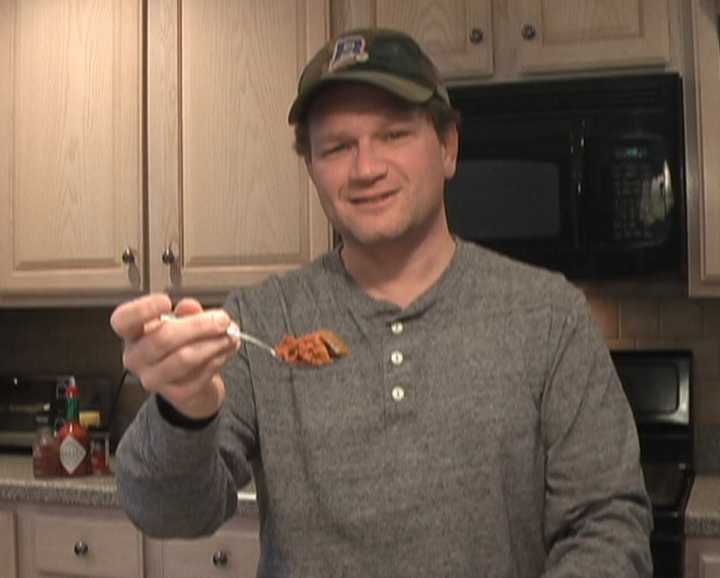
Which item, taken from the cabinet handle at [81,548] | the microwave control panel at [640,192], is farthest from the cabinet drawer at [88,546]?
the microwave control panel at [640,192]

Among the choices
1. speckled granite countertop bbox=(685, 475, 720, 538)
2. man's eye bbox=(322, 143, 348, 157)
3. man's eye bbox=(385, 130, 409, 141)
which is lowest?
speckled granite countertop bbox=(685, 475, 720, 538)

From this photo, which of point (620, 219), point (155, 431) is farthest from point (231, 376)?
point (620, 219)

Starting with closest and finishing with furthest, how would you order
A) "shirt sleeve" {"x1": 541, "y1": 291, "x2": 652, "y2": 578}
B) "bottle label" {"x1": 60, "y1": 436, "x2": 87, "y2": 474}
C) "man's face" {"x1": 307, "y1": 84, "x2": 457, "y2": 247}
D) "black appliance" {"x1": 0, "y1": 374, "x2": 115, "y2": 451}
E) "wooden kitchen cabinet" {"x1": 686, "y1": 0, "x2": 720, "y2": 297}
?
"shirt sleeve" {"x1": 541, "y1": 291, "x2": 652, "y2": 578} → "man's face" {"x1": 307, "y1": 84, "x2": 457, "y2": 247} → "wooden kitchen cabinet" {"x1": 686, "y1": 0, "x2": 720, "y2": 297} → "bottle label" {"x1": 60, "y1": 436, "x2": 87, "y2": 474} → "black appliance" {"x1": 0, "y1": 374, "x2": 115, "y2": 451}

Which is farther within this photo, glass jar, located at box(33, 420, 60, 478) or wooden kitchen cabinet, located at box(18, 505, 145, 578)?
glass jar, located at box(33, 420, 60, 478)

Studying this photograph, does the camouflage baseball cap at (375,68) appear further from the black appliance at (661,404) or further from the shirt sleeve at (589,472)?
the black appliance at (661,404)

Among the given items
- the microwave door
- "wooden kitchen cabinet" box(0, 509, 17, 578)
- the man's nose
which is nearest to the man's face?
the man's nose

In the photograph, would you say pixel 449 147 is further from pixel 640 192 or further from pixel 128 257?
pixel 128 257

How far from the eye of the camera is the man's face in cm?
125

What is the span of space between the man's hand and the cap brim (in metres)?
0.37

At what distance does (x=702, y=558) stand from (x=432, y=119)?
117 cm

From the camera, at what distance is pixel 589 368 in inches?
47.7

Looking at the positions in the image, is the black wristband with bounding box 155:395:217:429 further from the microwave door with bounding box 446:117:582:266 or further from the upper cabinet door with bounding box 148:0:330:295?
the upper cabinet door with bounding box 148:0:330:295

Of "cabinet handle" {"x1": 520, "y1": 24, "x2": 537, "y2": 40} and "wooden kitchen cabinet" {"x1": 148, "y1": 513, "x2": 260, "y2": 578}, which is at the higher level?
"cabinet handle" {"x1": 520, "y1": 24, "x2": 537, "y2": 40}

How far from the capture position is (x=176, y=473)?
42.8 inches
